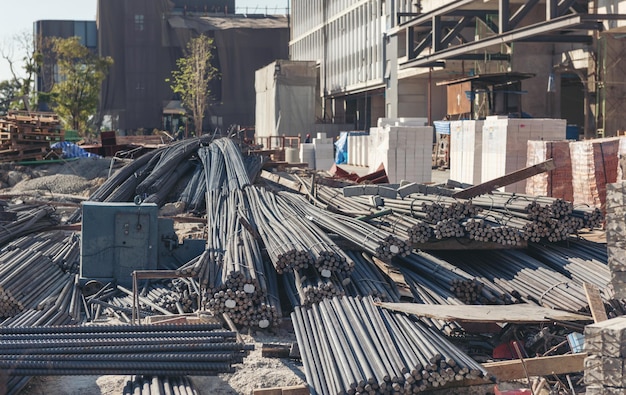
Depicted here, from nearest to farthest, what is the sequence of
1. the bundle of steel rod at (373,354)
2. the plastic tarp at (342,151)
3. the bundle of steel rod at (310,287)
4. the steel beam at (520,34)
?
the bundle of steel rod at (373,354) → the bundle of steel rod at (310,287) → the steel beam at (520,34) → the plastic tarp at (342,151)

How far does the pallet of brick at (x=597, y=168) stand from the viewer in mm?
14508

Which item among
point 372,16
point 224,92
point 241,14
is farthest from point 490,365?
point 241,14

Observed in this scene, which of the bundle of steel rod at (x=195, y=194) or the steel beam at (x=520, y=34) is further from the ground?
the steel beam at (x=520, y=34)

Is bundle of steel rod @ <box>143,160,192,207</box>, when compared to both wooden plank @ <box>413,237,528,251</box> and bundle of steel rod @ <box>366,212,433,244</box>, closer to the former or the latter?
bundle of steel rod @ <box>366,212,433,244</box>

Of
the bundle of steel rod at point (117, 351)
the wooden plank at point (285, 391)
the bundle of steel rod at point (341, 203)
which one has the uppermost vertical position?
the bundle of steel rod at point (341, 203)

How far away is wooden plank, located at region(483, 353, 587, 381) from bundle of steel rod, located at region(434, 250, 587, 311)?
148cm

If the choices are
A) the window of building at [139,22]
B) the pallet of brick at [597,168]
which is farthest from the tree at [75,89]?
the pallet of brick at [597,168]

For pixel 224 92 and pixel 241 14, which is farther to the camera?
pixel 241 14

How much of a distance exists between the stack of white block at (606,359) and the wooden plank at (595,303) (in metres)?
1.84

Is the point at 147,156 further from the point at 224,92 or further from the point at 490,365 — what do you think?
the point at 224,92

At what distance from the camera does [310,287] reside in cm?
922

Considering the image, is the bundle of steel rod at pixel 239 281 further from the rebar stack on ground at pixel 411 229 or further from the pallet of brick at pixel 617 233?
the pallet of brick at pixel 617 233

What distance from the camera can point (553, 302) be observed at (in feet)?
30.3

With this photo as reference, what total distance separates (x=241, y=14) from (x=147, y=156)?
62.4 metres
